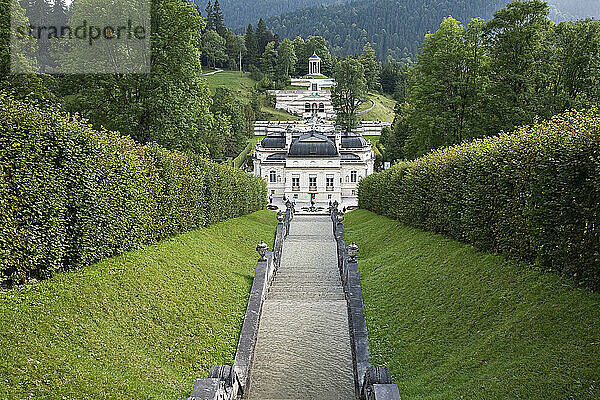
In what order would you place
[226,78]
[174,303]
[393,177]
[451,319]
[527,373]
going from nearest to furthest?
[527,373] < [451,319] < [174,303] < [393,177] < [226,78]

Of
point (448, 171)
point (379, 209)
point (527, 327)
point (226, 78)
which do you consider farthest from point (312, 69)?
point (527, 327)

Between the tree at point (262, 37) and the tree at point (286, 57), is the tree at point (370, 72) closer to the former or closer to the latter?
the tree at point (286, 57)

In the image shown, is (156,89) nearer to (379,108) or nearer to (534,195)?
(534,195)

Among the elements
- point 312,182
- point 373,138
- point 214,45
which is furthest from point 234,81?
point 312,182

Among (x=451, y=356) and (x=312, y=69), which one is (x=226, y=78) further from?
(x=451, y=356)

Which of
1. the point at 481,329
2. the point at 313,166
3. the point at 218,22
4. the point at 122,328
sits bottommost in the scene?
the point at 122,328

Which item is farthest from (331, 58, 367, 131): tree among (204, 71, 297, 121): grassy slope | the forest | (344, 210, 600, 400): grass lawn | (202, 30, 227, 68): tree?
(344, 210, 600, 400): grass lawn

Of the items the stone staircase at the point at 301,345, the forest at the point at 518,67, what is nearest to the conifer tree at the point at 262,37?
the forest at the point at 518,67
